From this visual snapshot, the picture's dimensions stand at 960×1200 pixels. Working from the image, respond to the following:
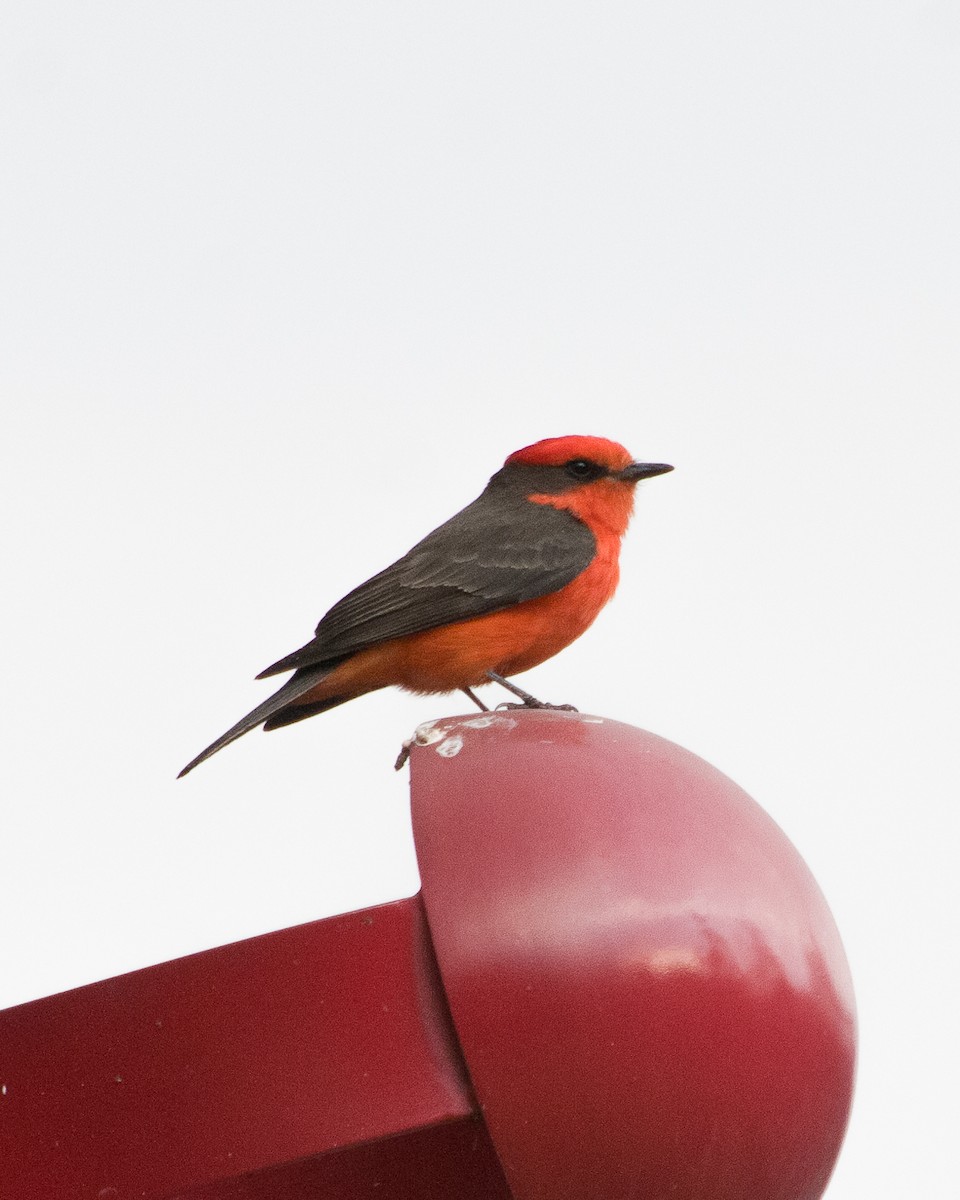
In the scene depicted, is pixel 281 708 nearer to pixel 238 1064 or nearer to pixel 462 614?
pixel 462 614

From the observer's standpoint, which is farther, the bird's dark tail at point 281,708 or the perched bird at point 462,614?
the perched bird at point 462,614

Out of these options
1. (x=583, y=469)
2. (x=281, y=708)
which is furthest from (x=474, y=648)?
(x=583, y=469)

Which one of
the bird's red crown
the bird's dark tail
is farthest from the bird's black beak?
the bird's dark tail

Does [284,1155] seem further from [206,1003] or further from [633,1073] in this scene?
[633,1073]

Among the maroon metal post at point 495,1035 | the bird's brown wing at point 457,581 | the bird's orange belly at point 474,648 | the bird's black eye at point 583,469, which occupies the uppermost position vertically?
the bird's black eye at point 583,469

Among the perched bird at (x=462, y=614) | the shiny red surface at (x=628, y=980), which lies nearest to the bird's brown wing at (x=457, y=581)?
the perched bird at (x=462, y=614)

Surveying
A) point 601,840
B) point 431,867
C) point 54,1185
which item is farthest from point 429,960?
point 54,1185

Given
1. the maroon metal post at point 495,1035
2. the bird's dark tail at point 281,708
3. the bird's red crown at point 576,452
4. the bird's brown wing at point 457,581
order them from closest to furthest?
1. the maroon metal post at point 495,1035
2. the bird's dark tail at point 281,708
3. the bird's brown wing at point 457,581
4. the bird's red crown at point 576,452

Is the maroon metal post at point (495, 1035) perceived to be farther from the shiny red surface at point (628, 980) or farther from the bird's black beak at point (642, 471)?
the bird's black beak at point (642, 471)
